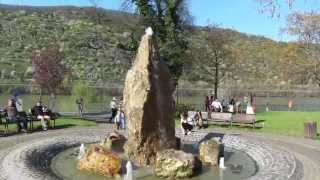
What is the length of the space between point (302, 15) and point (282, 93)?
4692cm

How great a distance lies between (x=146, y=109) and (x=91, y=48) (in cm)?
8941

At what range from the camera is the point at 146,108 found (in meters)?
21.3

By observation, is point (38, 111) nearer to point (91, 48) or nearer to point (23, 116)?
point (23, 116)

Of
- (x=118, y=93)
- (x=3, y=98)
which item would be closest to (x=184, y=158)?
(x=3, y=98)

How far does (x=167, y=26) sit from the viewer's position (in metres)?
41.4

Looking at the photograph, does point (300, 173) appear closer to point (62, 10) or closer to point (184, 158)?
point (184, 158)

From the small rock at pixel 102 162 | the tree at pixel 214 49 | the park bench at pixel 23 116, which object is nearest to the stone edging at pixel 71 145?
the small rock at pixel 102 162

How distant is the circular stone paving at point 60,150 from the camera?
1881 centimetres

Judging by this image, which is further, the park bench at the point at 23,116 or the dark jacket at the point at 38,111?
the dark jacket at the point at 38,111

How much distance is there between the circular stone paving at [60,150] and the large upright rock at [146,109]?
3.39 metres

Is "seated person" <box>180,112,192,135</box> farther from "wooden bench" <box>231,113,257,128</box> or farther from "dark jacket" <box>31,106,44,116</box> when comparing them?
"dark jacket" <box>31,106,44,116</box>

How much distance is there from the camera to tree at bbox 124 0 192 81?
4109cm

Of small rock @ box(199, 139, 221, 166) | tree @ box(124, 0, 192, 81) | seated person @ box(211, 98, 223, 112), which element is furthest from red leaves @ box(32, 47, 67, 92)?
small rock @ box(199, 139, 221, 166)

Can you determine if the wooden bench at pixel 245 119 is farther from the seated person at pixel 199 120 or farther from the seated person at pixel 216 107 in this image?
the seated person at pixel 216 107
